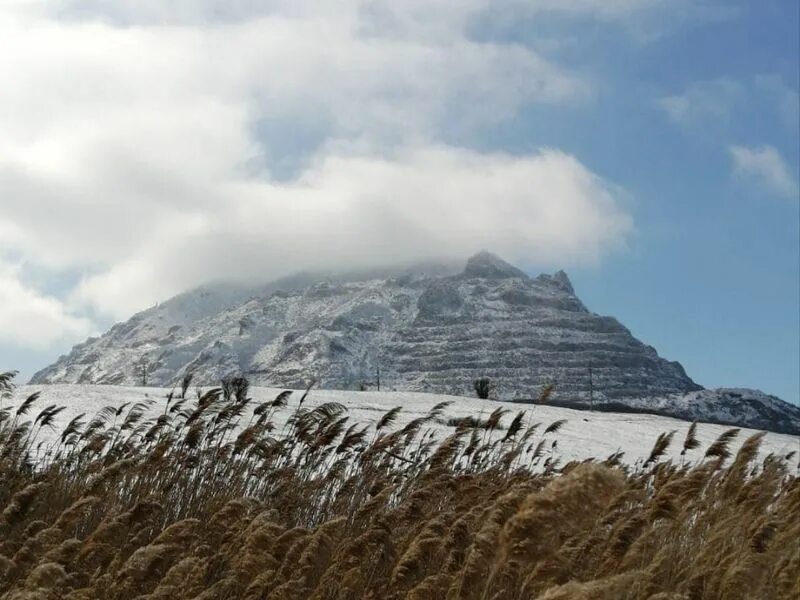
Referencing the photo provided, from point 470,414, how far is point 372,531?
15.4 metres

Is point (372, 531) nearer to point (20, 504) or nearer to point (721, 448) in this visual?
point (20, 504)

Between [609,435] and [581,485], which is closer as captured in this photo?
[581,485]

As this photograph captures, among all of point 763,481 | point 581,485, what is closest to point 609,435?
point 763,481

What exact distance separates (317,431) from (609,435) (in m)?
14.9

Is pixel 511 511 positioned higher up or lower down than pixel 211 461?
higher up

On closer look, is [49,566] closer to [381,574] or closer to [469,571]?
[469,571]

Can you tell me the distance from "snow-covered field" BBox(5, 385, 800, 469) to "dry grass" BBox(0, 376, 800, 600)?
5.50 meters

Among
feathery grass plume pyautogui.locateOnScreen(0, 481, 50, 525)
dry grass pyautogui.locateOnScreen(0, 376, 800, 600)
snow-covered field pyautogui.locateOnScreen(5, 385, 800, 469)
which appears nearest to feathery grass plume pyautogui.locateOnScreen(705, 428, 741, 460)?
dry grass pyautogui.locateOnScreen(0, 376, 800, 600)

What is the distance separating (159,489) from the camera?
7512 millimetres

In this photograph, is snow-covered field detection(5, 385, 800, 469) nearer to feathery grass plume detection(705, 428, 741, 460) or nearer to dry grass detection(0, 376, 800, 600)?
Answer: feathery grass plume detection(705, 428, 741, 460)

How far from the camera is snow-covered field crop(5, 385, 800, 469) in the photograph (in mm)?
17734

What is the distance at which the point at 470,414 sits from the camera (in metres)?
20.0

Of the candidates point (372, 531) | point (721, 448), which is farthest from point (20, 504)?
point (721, 448)

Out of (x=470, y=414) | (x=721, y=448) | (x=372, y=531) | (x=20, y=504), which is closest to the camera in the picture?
→ (x=20, y=504)
